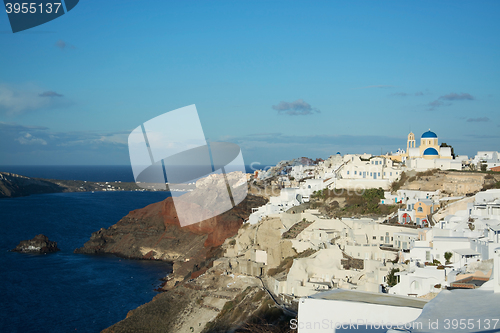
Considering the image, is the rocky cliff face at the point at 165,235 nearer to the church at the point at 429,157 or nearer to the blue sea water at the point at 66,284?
the blue sea water at the point at 66,284

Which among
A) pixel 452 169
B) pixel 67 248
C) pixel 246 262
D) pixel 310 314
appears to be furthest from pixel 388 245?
pixel 67 248

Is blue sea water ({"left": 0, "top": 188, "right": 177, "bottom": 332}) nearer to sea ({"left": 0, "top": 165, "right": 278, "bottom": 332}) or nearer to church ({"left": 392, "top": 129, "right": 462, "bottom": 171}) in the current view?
sea ({"left": 0, "top": 165, "right": 278, "bottom": 332})

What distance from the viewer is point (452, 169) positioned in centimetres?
2602

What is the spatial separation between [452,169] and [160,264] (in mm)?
23531

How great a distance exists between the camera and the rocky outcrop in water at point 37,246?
125 feet

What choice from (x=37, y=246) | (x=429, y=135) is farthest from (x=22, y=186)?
(x=429, y=135)

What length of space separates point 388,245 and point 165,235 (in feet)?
83.9

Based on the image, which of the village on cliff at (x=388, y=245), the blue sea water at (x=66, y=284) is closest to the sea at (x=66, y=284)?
the blue sea water at (x=66, y=284)

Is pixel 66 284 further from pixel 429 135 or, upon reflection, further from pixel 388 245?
pixel 429 135

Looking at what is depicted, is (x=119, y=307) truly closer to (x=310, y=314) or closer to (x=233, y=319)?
(x=233, y=319)

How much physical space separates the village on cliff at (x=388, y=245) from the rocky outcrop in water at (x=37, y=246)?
19.8m

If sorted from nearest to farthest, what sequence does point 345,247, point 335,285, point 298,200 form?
point 335,285 < point 345,247 < point 298,200

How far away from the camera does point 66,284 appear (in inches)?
1087

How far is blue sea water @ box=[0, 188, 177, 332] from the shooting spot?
831 inches
